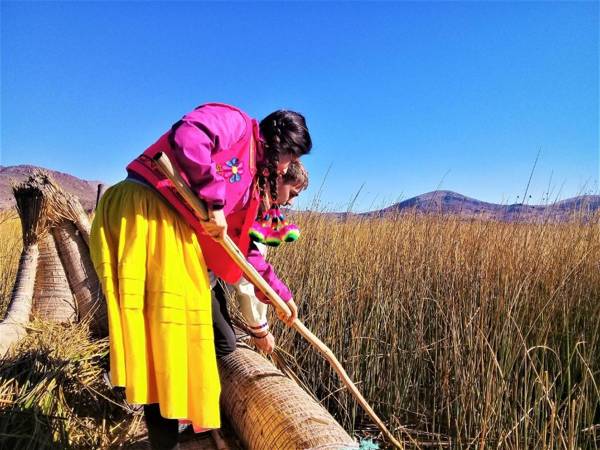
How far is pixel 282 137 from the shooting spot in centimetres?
127

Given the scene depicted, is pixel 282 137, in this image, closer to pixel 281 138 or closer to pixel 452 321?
pixel 281 138

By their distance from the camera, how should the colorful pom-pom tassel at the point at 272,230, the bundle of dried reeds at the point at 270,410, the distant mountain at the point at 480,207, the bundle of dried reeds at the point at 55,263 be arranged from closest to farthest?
1. the bundle of dried reeds at the point at 270,410
2. the colorful pom-pom tassel at the point at 272,230
3. the bundle of dried reeds at the point at 55,263
4. the distant mountain at the point at 480,207

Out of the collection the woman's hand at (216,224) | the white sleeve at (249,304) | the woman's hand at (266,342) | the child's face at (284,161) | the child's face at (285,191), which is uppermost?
the child's face at (284,161)

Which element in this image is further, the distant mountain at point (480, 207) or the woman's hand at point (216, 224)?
the distant mountain at point (480, 207)

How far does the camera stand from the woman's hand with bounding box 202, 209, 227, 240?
3.59 feet

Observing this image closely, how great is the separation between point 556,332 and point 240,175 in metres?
1.55

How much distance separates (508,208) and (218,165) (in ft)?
7.83

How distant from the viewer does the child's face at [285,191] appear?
1.36 m

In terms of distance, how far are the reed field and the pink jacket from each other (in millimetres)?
737

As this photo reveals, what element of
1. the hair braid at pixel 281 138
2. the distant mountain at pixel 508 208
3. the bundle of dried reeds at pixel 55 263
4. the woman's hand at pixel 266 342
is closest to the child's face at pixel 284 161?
the hair braid at pixel 281 138

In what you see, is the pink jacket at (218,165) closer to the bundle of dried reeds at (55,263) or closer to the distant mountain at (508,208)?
the bundle of dried reeds at (55,263)

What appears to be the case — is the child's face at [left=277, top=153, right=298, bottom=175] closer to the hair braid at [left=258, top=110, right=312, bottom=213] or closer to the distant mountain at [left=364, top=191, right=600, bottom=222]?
the hair braid at [left=258, top=110, right=312, bottom=213]

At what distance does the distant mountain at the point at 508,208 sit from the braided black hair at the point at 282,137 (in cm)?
169

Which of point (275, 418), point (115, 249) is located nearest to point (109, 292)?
point (115, 249)
